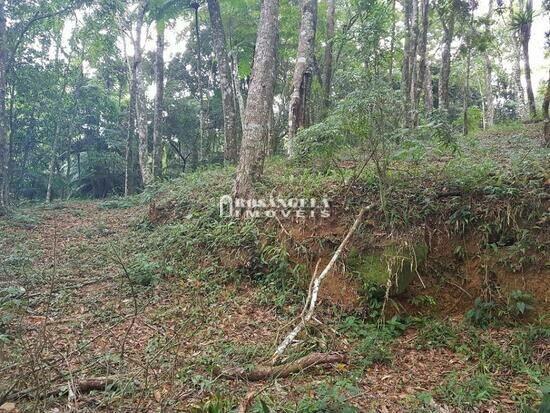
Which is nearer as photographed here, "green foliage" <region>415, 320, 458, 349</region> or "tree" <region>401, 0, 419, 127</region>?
"green foliage" <region>415, 320, 458, 349</region>

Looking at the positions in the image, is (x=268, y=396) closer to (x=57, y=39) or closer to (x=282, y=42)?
(x=282, y=42)

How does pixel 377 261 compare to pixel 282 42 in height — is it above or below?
below

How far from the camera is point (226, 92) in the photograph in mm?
11562

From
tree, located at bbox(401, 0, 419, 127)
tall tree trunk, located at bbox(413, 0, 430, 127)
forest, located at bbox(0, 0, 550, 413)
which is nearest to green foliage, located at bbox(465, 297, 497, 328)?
forest, located at bbox(0, 0, 550, 413)

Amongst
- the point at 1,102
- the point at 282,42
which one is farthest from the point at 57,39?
the point at 282,42

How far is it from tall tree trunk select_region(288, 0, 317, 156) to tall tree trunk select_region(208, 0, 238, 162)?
232cm

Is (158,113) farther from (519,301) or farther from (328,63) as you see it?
(519,301)

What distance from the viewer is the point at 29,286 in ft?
21.4

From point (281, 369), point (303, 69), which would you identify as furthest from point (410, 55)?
point (281, 369)

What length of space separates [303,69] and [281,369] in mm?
7330

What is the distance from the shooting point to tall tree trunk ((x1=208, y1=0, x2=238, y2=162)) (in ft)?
37.2

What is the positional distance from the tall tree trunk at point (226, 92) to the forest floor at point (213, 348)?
468 centimetres

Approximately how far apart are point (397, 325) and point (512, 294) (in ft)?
4.77

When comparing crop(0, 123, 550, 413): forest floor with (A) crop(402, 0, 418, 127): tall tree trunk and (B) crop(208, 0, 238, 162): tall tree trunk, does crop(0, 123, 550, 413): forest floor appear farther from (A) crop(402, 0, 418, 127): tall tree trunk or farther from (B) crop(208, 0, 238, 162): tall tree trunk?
(A) crop(402, 0, 418, 127): tall tree trunk
